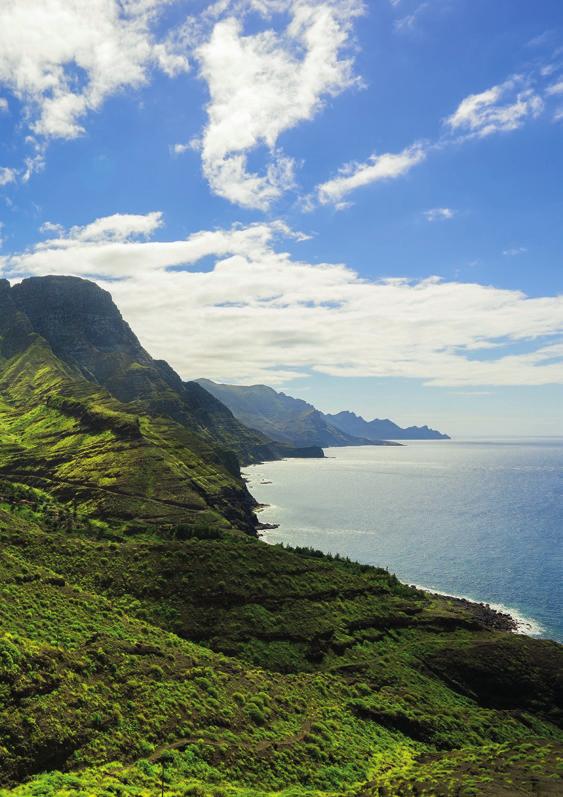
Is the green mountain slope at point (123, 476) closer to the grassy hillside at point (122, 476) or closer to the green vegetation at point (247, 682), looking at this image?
the grassy hillside at point (122, 476)

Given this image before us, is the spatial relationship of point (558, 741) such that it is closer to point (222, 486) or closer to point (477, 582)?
point (477, 582)

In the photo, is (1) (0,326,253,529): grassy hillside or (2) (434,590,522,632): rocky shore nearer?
(2) (434,590,522,632): rocky shore

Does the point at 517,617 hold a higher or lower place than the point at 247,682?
lower

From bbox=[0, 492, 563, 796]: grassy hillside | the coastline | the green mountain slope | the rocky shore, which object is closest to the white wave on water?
the coastline

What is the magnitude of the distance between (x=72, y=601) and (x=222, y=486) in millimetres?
135609

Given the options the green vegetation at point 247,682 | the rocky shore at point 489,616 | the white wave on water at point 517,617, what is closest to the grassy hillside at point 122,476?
the green vegetation at point 247,682

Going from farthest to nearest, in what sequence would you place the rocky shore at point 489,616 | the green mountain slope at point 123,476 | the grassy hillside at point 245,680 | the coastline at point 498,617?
the green mountain slope at point 123,476
the rocky shore at point 489,616
the coastline at point 498,617
the grassy hillside at point 245,680

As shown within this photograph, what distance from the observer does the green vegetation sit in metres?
37.3

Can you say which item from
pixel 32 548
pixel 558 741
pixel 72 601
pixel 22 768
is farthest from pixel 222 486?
pixel 22 768

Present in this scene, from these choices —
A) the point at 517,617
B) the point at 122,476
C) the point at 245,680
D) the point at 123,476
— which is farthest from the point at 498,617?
the point at 122,476

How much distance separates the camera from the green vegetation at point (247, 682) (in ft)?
123

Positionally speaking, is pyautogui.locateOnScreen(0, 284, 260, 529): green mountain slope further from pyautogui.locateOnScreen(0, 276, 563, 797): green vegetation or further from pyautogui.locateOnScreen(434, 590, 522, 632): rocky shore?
pyautogui.locateOnScreen(434, 590, 522, 632): rocky shore

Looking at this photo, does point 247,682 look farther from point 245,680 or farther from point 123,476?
point 123,476

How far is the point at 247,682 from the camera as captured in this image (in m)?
53.5
